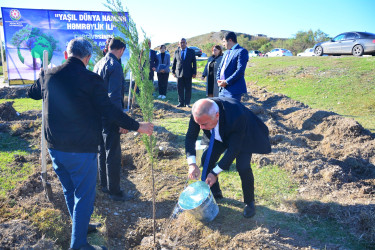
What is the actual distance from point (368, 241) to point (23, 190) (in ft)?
13.8

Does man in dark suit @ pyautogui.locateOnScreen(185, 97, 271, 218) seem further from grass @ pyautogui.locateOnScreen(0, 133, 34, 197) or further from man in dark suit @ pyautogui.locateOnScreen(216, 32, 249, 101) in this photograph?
grass @ pyautogui.locateOnScreen(0, 133, 34, 197)

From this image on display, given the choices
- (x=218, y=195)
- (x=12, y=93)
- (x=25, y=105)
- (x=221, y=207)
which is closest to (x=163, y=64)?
(x=25, y=105)

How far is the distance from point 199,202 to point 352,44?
59.3ft

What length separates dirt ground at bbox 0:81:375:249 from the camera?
3078 millimetres

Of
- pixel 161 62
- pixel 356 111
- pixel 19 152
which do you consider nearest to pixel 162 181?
pixel 19 152

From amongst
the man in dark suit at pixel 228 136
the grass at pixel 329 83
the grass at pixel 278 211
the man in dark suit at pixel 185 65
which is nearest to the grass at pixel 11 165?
the man in dark suit at pixel 228 136

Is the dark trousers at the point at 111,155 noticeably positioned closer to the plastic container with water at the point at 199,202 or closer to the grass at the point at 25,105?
the plastic container with water at the point at 199,202

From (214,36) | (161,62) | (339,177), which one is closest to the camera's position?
(339,177)

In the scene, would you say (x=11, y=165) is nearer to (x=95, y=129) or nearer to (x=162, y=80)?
(x=95, y=129)

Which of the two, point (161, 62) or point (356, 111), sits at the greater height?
point (161, 62)

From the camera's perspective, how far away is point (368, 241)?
3055mm

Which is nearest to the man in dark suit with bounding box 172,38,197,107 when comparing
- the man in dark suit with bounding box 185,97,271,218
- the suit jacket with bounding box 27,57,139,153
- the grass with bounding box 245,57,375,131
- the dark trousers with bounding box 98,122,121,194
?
the grass with bounding box 245,57,375,131

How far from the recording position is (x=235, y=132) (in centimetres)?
314

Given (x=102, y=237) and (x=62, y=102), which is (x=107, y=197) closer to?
(x=102, y=237)
